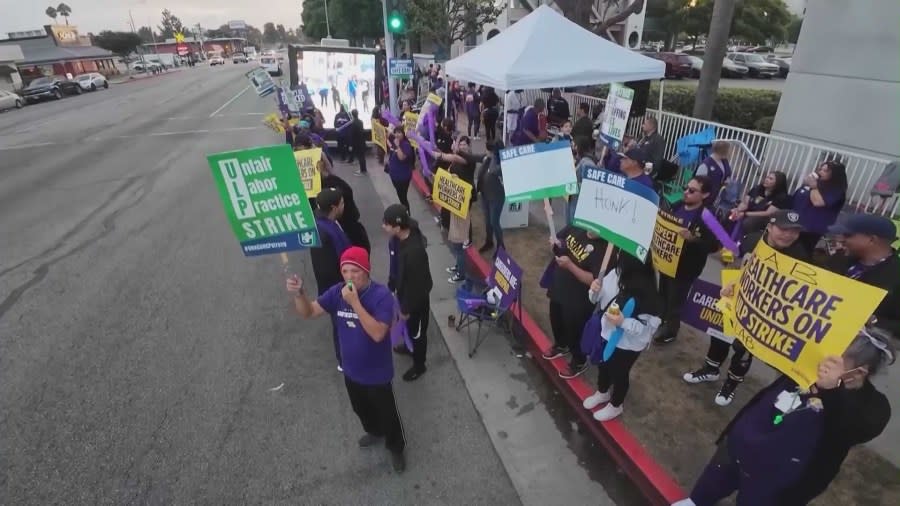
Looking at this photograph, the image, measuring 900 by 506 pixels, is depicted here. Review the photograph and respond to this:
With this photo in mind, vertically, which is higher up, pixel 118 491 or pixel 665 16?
pixel 665 16

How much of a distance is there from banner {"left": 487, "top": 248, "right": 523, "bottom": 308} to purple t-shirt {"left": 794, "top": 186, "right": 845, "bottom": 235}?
2.76 meters

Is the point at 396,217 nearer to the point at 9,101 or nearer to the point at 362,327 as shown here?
the point at 362,327

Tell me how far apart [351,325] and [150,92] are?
39.9 m

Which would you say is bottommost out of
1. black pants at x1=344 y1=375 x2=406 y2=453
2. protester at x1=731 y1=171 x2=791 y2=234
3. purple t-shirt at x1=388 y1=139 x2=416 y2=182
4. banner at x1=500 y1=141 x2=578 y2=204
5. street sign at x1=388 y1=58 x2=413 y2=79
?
black pants at x1=344 y1=375 x2=406 y2=453

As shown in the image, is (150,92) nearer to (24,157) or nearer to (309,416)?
(24,157)

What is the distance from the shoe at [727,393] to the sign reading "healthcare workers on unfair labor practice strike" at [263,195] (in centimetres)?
369

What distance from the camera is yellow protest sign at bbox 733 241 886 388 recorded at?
2111 millimetres

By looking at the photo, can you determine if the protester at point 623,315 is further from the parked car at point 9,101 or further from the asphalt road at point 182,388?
the parked car at point 9,101

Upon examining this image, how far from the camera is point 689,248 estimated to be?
173 inches

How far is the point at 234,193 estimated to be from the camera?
10.7ft

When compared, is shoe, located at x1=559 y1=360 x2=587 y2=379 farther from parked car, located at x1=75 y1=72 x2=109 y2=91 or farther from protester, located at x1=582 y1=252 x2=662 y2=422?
parked car, located at x1=75 y1=72 x2=109 y2=91

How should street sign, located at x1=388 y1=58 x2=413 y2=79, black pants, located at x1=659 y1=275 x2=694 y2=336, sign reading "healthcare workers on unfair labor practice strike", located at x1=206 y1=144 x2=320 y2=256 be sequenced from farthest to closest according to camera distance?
street sign, located at x1=388 y1=58 x2=413 y2=79 < black pants, located at x1=659 y1=275 x2=694 y2=336 < sign reading "healthcare workers on unfair labor practice strike", located at x1=206 y1=144 x2=320 y2=256

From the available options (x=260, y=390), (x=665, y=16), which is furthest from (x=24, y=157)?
(x=665, y=16)

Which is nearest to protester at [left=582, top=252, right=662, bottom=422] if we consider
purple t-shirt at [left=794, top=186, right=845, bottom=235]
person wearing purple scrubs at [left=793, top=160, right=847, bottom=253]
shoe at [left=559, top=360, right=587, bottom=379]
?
shoe at [left=559, top=360, right=587, bottom=379]
